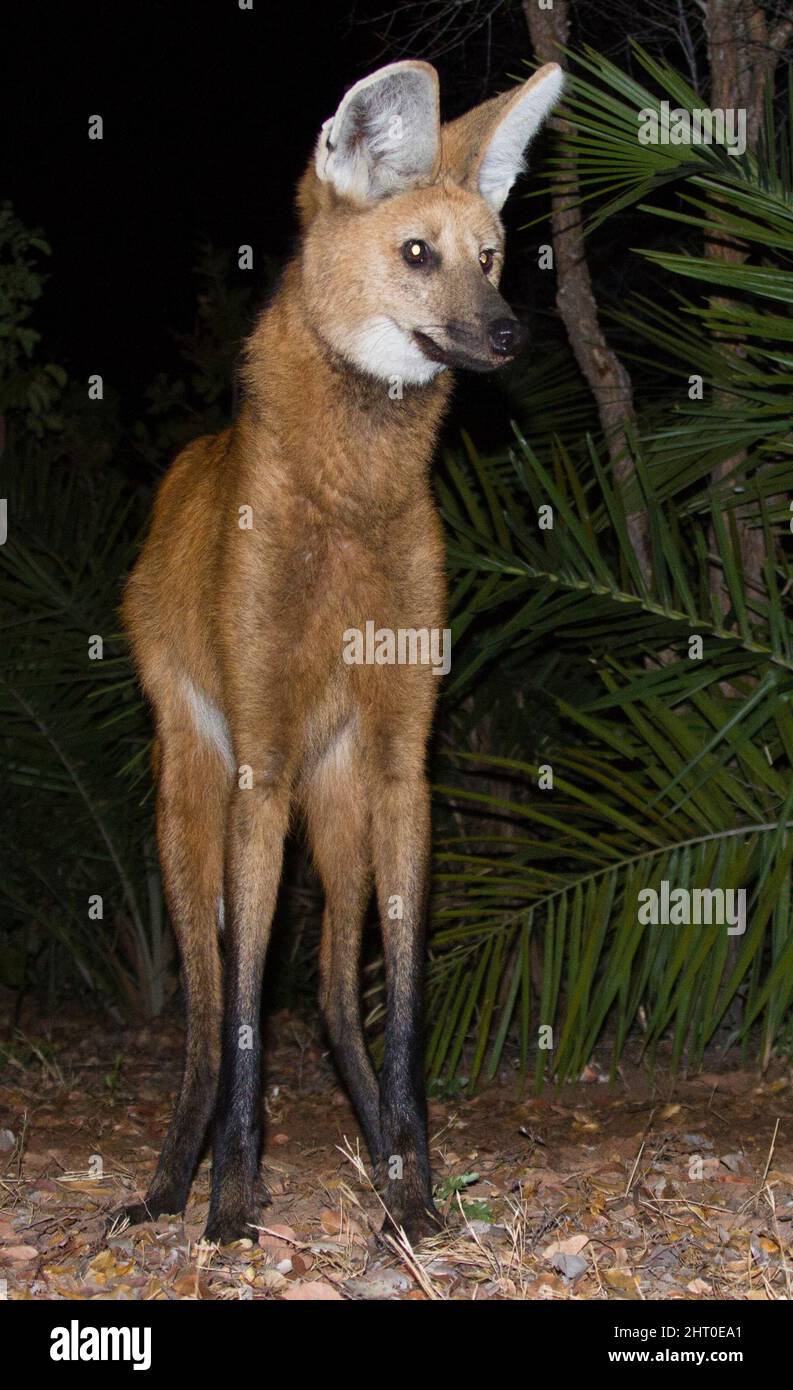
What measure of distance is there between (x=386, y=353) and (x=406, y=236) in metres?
0.24

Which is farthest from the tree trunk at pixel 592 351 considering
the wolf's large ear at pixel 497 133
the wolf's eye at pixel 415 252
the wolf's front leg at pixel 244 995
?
the wolf's front leg at pixel 244 995

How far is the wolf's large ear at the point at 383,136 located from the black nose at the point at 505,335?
1.25ft

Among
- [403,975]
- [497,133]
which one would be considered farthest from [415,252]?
[403,975]

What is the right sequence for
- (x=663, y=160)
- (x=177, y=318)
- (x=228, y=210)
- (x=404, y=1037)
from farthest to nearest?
(x=177, y=318), (x=228, y=210), (x=663, y=160), (x=404, y=1037)

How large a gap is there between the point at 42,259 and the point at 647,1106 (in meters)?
8.45

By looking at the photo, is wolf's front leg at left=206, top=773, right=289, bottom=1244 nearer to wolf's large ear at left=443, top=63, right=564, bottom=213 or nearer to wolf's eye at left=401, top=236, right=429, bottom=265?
wolf's eye at left=401, top=236, right=429, bottom=265

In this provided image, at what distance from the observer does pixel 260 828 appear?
316 cm

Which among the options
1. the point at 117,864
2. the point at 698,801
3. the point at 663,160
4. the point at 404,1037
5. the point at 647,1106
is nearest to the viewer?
the point at 404,1037

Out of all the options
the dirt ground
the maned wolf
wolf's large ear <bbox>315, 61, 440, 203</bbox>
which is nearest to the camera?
the dirt ground

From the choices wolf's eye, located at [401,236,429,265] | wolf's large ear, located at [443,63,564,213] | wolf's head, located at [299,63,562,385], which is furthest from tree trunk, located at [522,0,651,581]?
wolf's eye, located at [401,236,429,265]

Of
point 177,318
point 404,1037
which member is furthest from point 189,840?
point 177,318

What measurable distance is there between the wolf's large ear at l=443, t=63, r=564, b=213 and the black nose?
0.42 meters

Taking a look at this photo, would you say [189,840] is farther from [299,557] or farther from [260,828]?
[299,557]

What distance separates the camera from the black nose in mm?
2930
